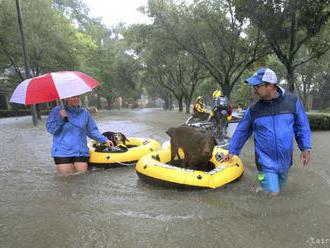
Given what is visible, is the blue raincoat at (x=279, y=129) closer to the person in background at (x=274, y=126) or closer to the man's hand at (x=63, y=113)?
the person in background at (x=274, y=126)

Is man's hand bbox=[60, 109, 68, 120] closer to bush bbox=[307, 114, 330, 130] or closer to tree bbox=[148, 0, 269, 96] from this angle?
bush bbox=[307, 114, 330, 130]

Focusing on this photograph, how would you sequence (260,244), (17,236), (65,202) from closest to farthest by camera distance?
(260,244) < (17,236) < (65,202)

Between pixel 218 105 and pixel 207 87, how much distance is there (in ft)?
124

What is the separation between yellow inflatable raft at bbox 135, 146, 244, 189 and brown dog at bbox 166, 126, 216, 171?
23 centimetres

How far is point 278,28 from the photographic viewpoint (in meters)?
14.2

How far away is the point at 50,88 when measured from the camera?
16.6 feet

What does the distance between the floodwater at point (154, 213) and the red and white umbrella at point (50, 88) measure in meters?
1.53

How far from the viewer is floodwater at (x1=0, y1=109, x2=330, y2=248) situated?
3395 millimetres

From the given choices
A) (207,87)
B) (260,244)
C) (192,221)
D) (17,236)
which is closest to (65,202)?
(17,236)

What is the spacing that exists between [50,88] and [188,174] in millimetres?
2538

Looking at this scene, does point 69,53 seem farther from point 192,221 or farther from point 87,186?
point 192,221

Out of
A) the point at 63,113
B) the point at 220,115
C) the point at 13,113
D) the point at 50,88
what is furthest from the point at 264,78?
the point at 13,113

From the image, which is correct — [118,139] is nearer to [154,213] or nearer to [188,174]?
[188,174]

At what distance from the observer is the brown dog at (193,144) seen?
533 cm
